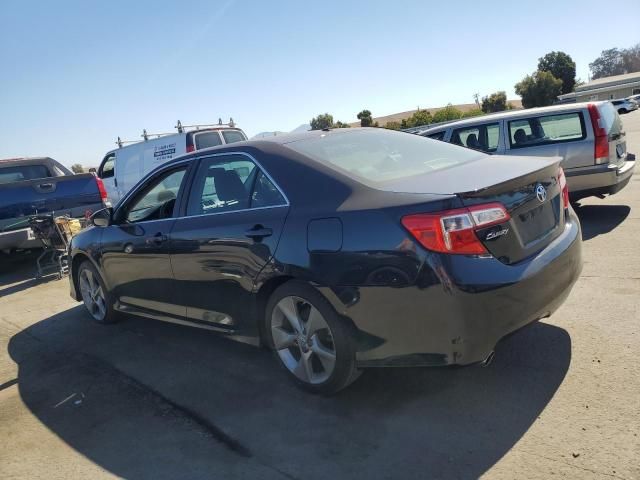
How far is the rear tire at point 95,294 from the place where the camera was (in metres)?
5.25

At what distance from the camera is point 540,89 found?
2805 inches

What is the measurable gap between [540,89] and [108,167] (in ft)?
229

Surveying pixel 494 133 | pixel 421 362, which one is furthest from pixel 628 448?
pixel 494 133

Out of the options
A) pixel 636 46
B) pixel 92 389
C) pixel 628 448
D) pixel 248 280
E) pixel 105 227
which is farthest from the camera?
pixel 636 46

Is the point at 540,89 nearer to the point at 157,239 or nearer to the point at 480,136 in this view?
the point at 480,136

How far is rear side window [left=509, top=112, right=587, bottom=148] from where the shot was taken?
22.7 ft

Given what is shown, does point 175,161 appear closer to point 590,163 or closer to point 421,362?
point 421,362

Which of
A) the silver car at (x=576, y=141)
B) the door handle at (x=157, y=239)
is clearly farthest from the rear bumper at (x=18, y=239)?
the silver car at (x=576, y=141)

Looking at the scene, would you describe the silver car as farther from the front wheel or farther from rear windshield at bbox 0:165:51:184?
rear windshield at bbox 0:165:51:184

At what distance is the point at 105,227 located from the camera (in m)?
5.06

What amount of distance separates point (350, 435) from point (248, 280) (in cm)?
119

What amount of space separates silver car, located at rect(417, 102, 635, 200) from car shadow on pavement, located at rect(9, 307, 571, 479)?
12.2 feet

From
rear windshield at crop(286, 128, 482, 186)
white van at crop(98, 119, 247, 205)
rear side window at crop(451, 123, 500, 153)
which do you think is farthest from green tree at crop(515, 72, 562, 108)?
rear windshield at crop(286, 128, 482, 186)

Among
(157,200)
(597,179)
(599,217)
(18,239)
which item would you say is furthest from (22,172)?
(599,217)
